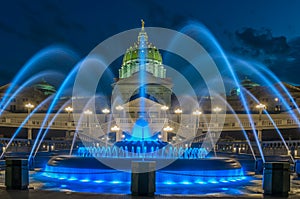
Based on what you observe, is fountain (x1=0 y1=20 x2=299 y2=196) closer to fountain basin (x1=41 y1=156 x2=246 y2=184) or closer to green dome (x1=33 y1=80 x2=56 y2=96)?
fountain basin (x1=41 y1=156 x2=246 y2=184)

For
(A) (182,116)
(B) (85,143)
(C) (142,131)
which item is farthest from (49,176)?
(A) (182,116)

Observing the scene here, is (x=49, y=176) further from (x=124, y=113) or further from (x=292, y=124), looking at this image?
(x=124, y=113)

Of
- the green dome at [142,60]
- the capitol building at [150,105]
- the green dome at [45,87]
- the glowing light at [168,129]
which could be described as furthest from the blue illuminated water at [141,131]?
the green dome at [45,87]

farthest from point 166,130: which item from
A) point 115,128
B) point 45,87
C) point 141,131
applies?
point 45,87

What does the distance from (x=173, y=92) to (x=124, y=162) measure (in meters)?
95.0

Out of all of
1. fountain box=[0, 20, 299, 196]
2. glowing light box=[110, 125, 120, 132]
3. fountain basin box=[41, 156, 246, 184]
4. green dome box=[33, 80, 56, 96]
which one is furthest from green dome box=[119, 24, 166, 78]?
fountain basin box=[41, 156, 246, 184]

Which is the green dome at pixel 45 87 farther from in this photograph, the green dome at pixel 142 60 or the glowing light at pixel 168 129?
the glowing light at pixel 168 129

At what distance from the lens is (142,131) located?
22.6 meters

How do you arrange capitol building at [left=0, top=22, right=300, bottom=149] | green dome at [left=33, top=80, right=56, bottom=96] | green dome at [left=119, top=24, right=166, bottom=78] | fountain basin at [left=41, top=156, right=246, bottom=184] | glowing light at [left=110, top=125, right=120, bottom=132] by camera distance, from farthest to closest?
1. green dome at [left=33, top=80, right=56, bottom=96]
2. green dome at [left=119, top=24, right=166, bottom=78]
3. capitol building at [left=0, top=22, right=300, bottom=149]
4. glowing light at [left=110, top=125, right=120, bottom=132]
5. fountain basin at [left=41, top=156, right=246, bottom=184]

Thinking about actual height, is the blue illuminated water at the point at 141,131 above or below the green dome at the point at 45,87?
below

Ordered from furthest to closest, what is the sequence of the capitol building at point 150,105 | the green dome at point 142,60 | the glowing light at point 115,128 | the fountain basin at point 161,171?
the green dome at point 142,60 < the capitol building at point 150,105 < the glowing light at point 115,128 < the fountain basin at point 161,171

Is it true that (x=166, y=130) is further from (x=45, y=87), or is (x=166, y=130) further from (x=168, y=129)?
(x=45, y=87)

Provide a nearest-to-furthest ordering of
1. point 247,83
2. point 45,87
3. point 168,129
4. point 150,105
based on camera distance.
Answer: point 168,129 < point 150,105 < point 247,83 < point 45,87

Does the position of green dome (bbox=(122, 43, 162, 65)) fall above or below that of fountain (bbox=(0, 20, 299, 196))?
above
